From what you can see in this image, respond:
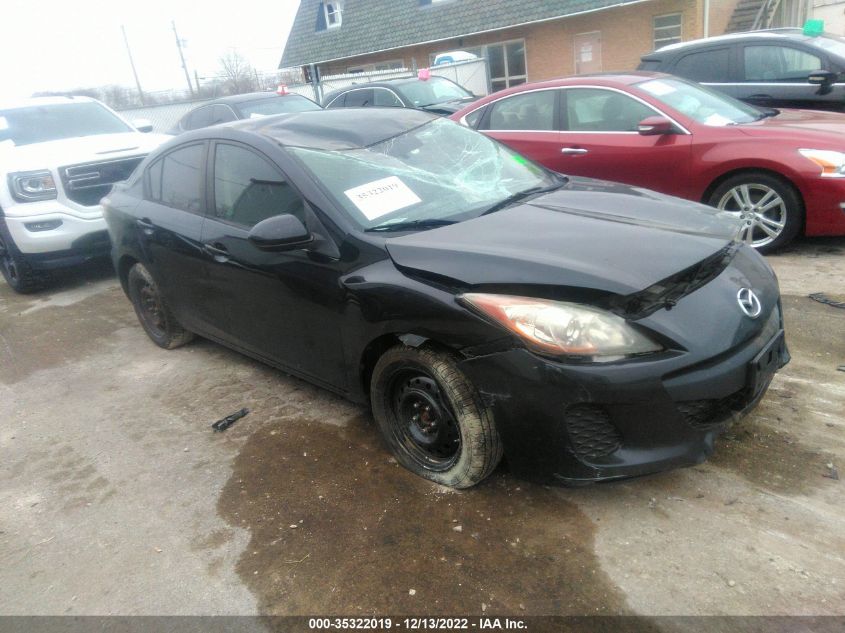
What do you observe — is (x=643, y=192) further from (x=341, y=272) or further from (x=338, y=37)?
(x=338, y=37)

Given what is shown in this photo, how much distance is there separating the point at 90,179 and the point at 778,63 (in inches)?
300

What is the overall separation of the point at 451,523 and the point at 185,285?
2476mm

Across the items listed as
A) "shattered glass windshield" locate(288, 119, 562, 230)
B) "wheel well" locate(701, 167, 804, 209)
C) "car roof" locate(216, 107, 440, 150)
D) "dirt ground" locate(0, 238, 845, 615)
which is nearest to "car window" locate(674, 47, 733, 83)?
"wheel well" locate(701, 167, 804, 209)

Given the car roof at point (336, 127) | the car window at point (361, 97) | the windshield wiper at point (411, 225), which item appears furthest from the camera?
the car window at point (361, 97)

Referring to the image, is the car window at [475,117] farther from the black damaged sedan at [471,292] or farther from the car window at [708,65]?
the black damaged sedan at [471,292]

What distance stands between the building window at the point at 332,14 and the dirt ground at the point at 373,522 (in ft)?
84.4

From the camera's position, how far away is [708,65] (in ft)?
25.3

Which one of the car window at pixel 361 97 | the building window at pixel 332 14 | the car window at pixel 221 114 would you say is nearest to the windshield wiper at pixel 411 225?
the car window at pixel 221 114

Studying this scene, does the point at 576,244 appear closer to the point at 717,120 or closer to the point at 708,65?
the point at 717,120

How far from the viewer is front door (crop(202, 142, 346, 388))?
3193mm

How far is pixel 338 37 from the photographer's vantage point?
25.5 metres

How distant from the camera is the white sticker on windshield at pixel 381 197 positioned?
3.14 m

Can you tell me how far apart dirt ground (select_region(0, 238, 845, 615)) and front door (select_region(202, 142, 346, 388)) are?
0.46 metres

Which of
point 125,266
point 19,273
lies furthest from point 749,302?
point 19,273
